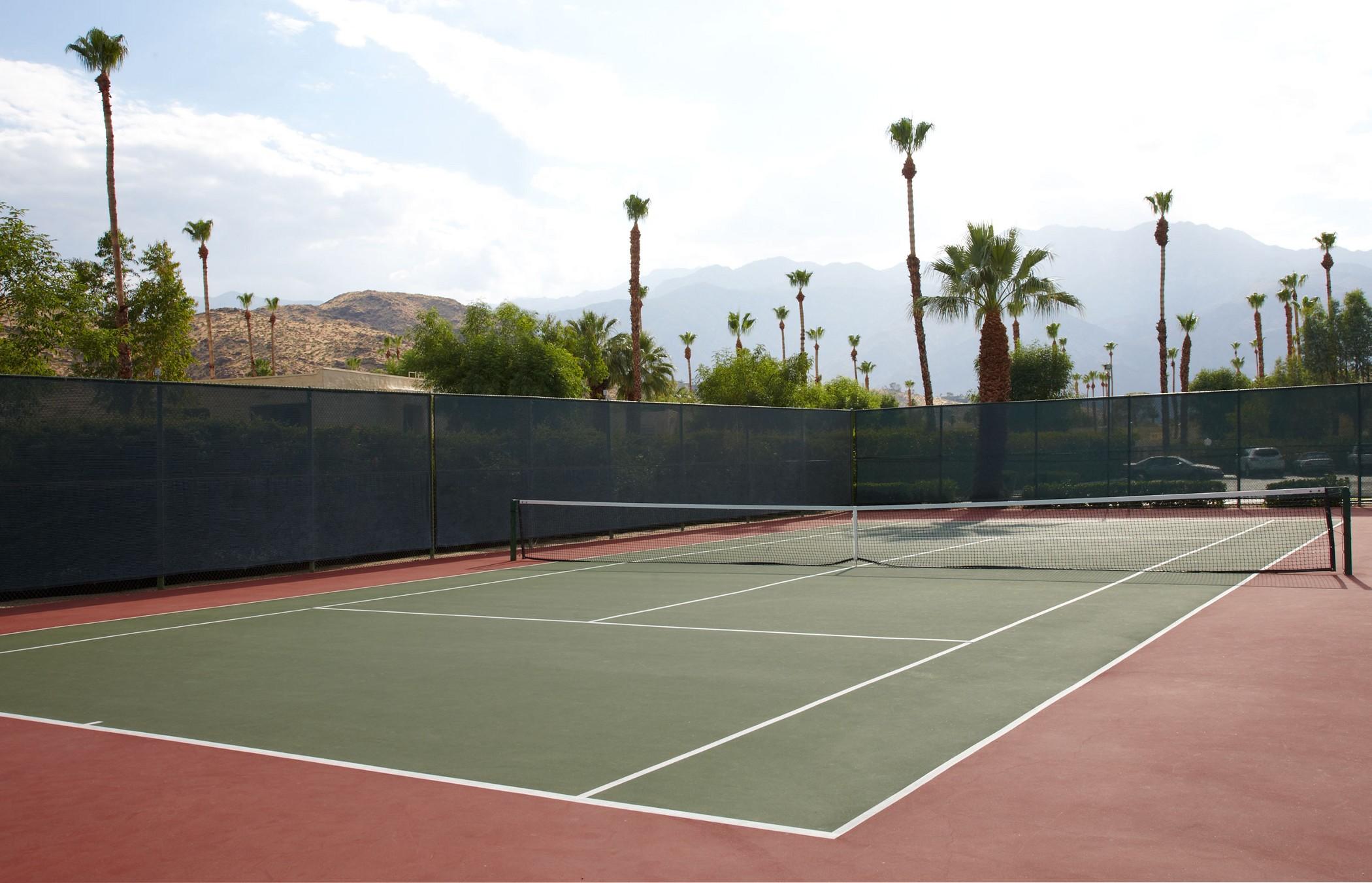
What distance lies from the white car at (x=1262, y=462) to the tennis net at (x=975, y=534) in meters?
0.71

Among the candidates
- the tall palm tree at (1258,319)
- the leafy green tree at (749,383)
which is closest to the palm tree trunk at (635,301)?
the leafy green tree at (749,383)

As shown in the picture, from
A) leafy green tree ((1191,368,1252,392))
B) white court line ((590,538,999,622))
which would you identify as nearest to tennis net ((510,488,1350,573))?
white court line ((590,538,999,622))

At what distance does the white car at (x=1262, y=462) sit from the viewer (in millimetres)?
23172

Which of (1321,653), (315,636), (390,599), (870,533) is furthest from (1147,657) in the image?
(870,533)

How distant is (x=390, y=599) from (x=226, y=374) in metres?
91.8

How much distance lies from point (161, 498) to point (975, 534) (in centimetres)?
1334

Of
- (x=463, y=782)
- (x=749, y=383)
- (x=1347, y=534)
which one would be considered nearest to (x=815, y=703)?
(x=463, y=782)

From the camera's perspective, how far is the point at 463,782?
5406 mm

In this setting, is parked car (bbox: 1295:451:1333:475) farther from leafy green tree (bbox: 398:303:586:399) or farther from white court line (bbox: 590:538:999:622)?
leafy green tree (bbox: 398:303:586:399)

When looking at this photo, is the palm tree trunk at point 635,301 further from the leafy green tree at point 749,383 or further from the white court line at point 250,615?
the white court line at point 250,615

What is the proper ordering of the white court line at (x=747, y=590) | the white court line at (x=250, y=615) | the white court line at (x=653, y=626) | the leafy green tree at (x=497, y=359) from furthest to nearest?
1. the leafy green tree at (x=497, y=359)
2. the white court line at (x=747, y=590)
3. the white court line at (x=250, y=615)
4. the white court line at (x=653, y=626)

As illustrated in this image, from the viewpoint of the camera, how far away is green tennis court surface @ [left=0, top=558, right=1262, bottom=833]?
5598 millimetres

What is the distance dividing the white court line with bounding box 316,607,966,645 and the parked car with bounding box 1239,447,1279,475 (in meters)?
17.5

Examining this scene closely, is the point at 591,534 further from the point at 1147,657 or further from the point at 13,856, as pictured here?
the point at 13,856
